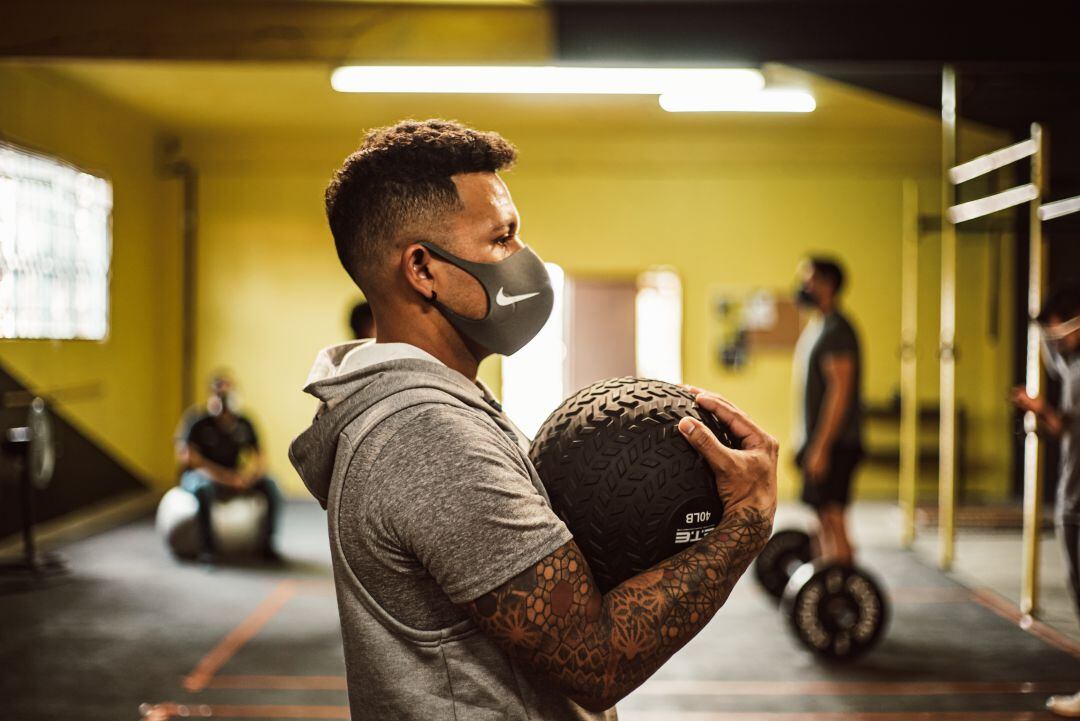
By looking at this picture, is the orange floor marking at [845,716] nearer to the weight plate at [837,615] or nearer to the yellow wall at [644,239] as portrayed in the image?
the weight plate at [837,615]

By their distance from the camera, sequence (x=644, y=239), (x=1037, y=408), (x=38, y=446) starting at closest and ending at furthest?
(x=1037, y=408), (x=38, y=446), (x=644, y=239)

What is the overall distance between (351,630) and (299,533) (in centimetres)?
613

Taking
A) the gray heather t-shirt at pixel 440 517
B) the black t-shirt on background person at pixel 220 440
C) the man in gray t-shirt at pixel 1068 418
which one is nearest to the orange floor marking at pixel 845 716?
the man in gray t-shirt at pixel 1068 418

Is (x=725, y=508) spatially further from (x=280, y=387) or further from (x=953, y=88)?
(x=280, y=387)

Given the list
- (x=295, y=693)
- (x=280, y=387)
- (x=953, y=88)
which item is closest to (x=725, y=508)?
(x=295, y=693)

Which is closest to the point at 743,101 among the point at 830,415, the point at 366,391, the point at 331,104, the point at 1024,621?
the point at 331,104

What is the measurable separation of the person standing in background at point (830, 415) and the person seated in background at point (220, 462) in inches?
133

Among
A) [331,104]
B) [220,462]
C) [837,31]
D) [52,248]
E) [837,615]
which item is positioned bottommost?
[837,615]

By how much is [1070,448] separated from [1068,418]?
0.39 feet

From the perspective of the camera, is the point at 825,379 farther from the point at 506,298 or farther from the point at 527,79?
the point at 506,298

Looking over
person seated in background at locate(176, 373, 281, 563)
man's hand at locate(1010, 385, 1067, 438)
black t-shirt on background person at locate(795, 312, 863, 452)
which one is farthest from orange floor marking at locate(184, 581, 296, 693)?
man's hand at locate(1010, 385, 1067, 438)

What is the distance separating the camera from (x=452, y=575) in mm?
862

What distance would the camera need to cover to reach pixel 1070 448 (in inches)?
144

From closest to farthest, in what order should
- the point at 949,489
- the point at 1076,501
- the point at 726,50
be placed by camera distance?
the point at 1076,501
the point at 726,50
the point at 949,489
